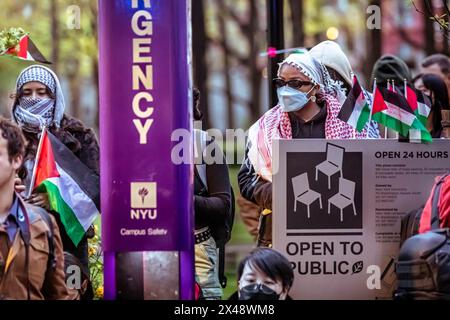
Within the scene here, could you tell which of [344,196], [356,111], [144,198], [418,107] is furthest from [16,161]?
[418,107]

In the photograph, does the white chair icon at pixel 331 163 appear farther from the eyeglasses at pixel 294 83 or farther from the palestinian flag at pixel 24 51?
the palestinian flag at pixel 24 51

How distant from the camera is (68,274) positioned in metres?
6.79

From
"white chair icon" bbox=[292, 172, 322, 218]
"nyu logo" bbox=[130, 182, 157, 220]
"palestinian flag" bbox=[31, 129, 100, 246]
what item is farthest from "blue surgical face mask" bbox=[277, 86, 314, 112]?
"nyu logo" bbox=[130, 182, 157, 220]

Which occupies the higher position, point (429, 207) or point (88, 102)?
point (88, 102)

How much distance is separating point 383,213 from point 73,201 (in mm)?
1715

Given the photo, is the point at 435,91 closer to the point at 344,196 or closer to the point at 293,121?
the point at 293,121

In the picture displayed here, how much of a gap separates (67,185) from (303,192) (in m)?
1.33

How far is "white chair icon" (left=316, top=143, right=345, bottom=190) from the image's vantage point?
6.44 metres

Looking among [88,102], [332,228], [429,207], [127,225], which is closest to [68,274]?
[127,225]

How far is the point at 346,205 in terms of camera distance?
6.47 m

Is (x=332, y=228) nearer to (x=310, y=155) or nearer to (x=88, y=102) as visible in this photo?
(x=310, y=155)

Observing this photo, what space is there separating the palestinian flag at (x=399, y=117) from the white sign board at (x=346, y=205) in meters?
0.09

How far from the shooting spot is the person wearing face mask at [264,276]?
6047 mm

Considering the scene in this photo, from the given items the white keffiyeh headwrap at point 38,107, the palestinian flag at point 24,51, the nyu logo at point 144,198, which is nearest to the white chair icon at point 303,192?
the nyu logo at point 144,198
